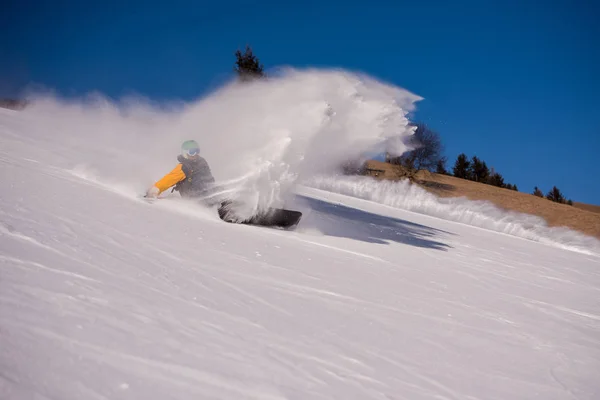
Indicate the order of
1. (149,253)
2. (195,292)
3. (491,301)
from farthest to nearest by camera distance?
(491,301) → (149,253) → (195,292)

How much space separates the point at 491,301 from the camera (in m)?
5.05

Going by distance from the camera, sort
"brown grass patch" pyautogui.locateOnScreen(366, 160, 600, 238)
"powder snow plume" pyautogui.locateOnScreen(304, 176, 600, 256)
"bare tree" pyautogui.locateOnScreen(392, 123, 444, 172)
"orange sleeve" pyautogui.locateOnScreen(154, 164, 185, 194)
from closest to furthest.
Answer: "orange sleeve" pyautogui.locateOnScreen(154, 164, 185, 194), "powder snow plume" pyautogui.locateOnScreen(304, 176, 600, 256), "brown grass patch" pyautogui.locateOnScreen(366, 160, 600, 238), "bare tree" pyautogui.locateOnScreen(392, 123, 444, 172)

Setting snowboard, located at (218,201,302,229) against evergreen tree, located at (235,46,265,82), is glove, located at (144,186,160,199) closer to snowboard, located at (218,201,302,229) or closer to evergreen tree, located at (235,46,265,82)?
snowboard, located at (218,201,302,229)

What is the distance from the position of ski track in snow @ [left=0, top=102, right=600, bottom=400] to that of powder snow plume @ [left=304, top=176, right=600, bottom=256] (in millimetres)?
18493

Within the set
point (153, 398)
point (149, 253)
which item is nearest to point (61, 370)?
point (153, 398)

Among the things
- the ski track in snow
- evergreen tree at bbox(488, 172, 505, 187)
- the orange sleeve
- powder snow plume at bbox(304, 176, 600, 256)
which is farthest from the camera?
evergreen tree at bbox(488, 172, 505, 187)

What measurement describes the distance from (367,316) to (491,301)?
2.57 meters

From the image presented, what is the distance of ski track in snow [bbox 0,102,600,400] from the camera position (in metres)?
1.78

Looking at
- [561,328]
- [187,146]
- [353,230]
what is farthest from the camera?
[353,230]

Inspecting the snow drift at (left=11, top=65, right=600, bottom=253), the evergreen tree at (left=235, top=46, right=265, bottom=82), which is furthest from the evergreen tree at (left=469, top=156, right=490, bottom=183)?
the snow drift at (left=11, top=65, right=600, bottom=253)

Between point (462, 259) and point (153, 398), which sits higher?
point (462, 259)

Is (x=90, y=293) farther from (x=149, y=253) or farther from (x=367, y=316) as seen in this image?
(x=367, y=316)

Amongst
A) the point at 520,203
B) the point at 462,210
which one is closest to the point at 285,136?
the point at 462,210

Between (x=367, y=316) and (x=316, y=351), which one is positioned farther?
(x=367, y=316)
